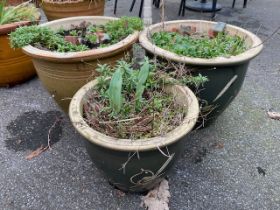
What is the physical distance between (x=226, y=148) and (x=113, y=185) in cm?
88

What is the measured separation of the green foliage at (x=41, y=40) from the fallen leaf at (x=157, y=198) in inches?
42.9

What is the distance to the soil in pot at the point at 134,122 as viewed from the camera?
1442mm

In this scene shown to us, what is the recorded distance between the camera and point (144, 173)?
61.8 inches

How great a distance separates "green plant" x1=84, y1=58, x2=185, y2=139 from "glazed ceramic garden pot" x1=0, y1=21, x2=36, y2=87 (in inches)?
49.5

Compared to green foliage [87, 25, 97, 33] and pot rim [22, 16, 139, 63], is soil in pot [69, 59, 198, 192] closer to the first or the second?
pot rim [22, 16, 139, 63]

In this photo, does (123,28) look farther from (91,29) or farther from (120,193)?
(120,193)

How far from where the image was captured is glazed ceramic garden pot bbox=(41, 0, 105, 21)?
2.94 meters

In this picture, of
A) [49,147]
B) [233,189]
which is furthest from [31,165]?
[233,189]

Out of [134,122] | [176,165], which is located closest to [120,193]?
[176,165]

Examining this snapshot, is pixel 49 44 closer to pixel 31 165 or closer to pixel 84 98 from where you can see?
pixel 84 98

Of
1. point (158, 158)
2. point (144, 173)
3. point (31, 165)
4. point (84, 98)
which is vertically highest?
point (84, 98)

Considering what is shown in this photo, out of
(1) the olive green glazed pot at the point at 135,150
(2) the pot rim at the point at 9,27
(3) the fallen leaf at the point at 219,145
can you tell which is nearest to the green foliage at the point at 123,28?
(1) the olive green glazed pot at the point at 135,150

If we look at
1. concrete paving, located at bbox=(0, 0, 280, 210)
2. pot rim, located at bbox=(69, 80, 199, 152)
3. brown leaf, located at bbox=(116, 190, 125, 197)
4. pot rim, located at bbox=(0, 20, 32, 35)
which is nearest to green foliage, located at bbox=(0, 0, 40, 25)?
pot rim, located at bbox=(0, 20, 32, 35)

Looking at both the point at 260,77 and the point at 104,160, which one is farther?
the point at 260,77
